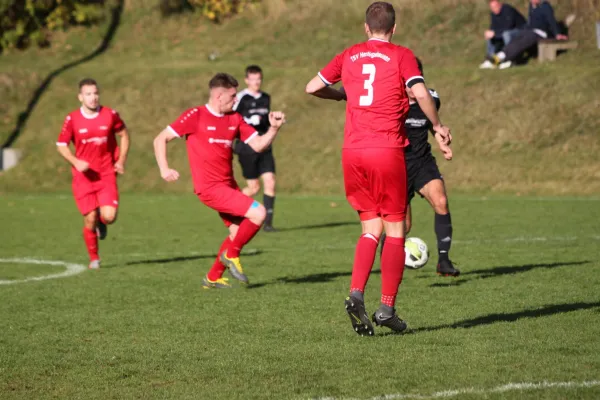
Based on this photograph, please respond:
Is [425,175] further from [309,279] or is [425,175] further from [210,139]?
[210,139]

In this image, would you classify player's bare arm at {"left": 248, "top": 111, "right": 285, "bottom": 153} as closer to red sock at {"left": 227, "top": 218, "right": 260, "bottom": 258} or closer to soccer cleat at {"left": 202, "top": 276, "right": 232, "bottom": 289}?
red sock at {"left": 227, "top": 218, "right": 260, "bottom": 258}

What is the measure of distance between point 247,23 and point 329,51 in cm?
389

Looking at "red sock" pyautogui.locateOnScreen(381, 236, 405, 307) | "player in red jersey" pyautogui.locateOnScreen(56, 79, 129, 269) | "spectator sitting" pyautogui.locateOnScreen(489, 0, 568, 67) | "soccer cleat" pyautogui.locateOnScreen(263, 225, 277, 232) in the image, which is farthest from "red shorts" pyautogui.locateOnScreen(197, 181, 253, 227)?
"spectator sitting" pyautogui.locateOnScreen(489, 0, 568, 67)

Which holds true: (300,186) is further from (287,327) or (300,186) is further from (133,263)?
(287,327)

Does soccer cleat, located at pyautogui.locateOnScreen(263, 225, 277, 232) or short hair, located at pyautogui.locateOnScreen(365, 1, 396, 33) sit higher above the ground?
short hair, located at pyautogui.locateOnScreen(365, 1, 396, 33)

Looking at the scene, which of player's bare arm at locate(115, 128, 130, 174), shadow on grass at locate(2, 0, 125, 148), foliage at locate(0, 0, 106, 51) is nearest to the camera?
player's bare arm at locate(115, 128, 130, 174)

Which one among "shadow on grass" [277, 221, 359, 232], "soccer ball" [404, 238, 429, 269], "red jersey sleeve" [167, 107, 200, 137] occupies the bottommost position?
"shadow on grass" [277, 221, 359, 232]

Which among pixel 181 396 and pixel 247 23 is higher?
pixel 247 23

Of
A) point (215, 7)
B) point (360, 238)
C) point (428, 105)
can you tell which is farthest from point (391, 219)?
point (215, 7)

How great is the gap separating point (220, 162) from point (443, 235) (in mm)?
2232

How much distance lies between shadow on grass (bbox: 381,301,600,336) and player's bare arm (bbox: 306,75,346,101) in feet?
5.31

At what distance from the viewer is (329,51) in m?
29.8

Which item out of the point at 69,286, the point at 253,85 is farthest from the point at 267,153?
the point at 69,286

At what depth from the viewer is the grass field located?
5.66 m
